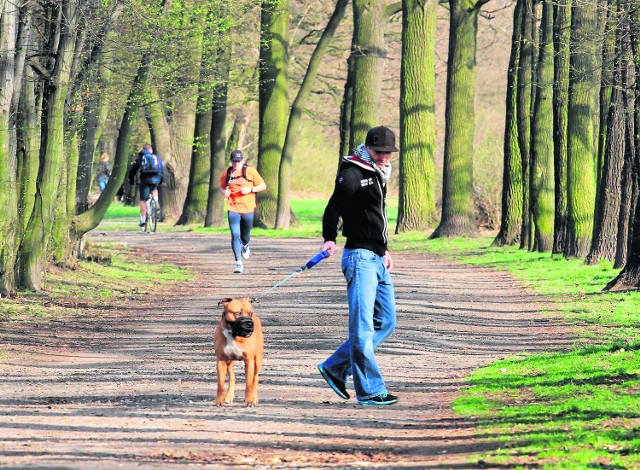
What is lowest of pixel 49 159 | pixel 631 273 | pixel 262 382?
pixel 262 382

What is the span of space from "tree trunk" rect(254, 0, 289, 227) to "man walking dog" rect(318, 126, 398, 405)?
1160 inches

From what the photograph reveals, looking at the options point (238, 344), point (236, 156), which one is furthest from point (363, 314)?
point (236, 156)

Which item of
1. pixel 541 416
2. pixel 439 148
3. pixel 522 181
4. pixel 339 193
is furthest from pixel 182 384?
pixel 439 148

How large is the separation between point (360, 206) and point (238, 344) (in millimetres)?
1429

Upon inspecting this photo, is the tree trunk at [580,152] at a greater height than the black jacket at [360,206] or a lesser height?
greater

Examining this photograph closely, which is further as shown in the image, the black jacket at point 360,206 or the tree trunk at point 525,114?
the tree trunk at point 525,114

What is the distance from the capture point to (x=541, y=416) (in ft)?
32.6

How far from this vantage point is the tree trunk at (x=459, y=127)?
3575 cm

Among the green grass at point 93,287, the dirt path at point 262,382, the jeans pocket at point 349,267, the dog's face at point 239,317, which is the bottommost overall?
the dirt path at point 262,382

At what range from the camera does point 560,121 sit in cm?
2725

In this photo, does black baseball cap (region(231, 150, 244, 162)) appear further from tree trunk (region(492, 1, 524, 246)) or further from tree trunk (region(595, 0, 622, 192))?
tree trunk (region(492, 1, 524, 246))

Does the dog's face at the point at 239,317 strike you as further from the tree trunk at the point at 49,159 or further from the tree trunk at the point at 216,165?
the tree trunk at the point at 216,165

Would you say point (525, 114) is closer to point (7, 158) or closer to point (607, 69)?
point (607, 69)

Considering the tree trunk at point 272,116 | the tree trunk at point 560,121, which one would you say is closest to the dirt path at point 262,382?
the tree trunk at point 560,121
